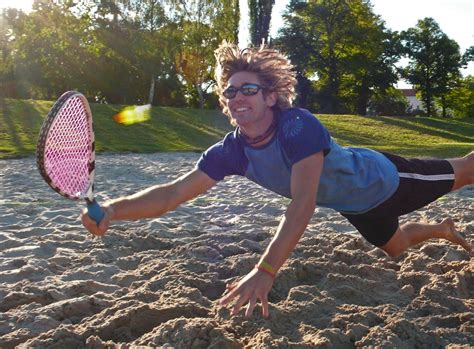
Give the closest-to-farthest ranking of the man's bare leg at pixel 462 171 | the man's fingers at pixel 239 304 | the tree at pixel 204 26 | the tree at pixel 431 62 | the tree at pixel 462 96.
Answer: the man's fingers at pixel 239 304 → the man's bare leg at pixel 462 171 → the tree at pixel 204 26 → the tree at pixel 431 62 → the tree at pixel 462 96

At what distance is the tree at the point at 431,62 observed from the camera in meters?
42.7

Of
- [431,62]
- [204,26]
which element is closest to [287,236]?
[204,26]

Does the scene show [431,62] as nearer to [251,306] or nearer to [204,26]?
[204,26]

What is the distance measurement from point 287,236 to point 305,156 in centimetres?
39

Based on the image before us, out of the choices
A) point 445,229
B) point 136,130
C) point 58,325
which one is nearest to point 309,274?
point 445,229

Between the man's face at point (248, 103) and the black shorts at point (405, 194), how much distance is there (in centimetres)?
99

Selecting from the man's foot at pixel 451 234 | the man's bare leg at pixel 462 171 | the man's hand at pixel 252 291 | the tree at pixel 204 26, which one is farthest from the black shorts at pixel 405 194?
the tree at pixel 204 26

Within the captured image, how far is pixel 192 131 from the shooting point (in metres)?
20.6

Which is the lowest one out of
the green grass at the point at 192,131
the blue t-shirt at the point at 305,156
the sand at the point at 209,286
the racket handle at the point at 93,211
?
the green grass at the point at 192,131

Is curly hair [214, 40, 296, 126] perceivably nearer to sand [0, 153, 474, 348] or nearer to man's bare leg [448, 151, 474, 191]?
sand [0, 153, 474, 348]

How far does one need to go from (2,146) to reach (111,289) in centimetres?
1066

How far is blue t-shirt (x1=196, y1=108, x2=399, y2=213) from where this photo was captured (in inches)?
113

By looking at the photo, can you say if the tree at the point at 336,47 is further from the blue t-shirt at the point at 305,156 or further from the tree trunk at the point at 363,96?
the blue t-shirt at the point at 305,156

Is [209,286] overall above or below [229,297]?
below
